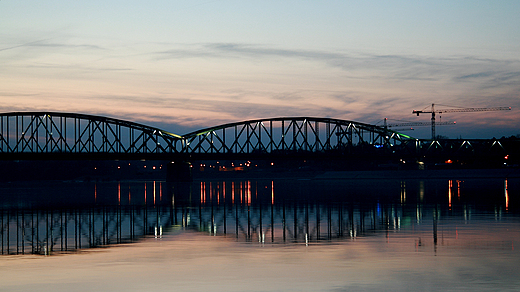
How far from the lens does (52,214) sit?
37.3m

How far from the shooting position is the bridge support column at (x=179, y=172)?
173m

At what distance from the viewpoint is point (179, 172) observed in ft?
570

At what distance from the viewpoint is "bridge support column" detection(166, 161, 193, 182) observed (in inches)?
6796

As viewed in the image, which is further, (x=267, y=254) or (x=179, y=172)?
(x=179, y=172)

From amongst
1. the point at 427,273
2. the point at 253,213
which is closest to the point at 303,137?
the point at 253,213

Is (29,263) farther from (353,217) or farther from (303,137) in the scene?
(303,137)

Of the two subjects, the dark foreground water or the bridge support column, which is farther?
the bridge support column

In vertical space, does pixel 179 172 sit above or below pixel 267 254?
below

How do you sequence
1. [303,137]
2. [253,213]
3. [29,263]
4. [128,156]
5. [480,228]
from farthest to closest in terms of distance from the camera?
[303,137], [128,156], [253,213], [480,228], [29,263]

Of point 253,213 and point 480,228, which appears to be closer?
point 480,228

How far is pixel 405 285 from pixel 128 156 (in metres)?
152

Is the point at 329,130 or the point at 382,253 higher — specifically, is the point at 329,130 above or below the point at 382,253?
above

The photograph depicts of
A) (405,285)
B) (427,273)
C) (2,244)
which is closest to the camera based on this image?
(405,285)

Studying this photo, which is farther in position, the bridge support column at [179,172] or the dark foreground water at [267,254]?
the bridge support column at [179,172]
